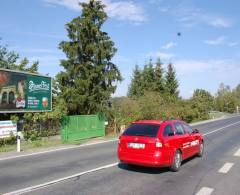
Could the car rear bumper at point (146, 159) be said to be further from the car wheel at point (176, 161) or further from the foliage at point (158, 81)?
the foliage at point (158, 81)

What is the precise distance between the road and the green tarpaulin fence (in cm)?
861

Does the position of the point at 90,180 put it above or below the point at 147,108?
below

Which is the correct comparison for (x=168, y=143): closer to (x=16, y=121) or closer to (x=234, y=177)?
(x=234, y=177)

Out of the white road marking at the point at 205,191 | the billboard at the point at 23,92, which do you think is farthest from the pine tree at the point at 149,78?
the white road marking at the point at 205,191

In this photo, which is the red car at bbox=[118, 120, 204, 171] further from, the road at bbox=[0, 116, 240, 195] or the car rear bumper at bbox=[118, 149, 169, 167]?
the road at bbox=[0, 116, 240, 195]

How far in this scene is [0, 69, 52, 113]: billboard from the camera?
63.5 ft

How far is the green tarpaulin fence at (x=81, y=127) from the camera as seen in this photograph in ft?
69.9

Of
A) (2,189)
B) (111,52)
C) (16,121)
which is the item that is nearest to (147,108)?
(111,52)

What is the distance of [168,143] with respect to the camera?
31.3 ft

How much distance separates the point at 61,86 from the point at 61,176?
61.5ft

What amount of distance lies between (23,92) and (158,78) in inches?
1530

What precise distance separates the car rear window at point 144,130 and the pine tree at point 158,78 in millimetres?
46618

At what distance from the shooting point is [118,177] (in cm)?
886

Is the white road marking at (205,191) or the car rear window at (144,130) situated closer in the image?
the white road marking at (205,191)
